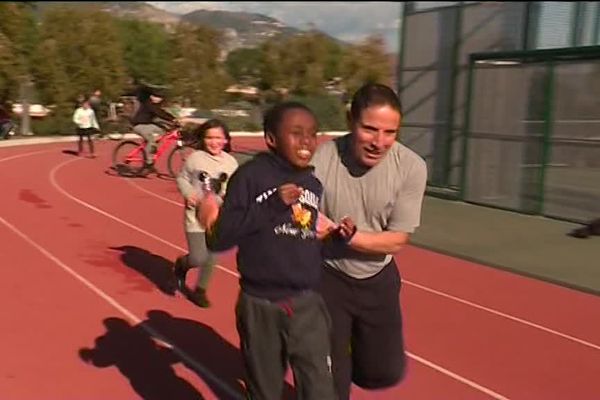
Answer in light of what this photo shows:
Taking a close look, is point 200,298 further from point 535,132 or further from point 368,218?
point 535,132

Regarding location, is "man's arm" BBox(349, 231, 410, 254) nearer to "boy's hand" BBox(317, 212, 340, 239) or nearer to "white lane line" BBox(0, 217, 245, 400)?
"boy's hand" BBox(317, 212, 340, 239)

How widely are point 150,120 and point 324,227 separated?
43.3 ft

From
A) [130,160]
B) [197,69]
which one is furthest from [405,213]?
[197,69]

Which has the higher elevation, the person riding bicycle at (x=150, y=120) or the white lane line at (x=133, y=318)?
the person riding bicycle at (x=150, y=120)

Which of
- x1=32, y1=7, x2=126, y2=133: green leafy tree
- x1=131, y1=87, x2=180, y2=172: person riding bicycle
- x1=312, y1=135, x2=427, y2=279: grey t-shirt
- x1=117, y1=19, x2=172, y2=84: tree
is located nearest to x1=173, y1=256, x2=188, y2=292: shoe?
x1=312, y1=135, x2=427, y2=279: grey t-shirt

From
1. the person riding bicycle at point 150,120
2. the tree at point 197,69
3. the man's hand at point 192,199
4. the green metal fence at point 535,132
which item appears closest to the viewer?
the man's hand at point 192,199

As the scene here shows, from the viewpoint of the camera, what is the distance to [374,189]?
3344mm

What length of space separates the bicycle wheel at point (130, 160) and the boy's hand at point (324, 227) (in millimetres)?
13581

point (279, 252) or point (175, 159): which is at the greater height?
point (279, 252)

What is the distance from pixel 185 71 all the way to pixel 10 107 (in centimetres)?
1804

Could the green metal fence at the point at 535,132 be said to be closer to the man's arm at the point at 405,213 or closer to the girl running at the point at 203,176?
the girl running at the point at 203,176

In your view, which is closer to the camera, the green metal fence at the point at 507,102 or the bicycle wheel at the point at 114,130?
the green metal fence at the point at 507,102

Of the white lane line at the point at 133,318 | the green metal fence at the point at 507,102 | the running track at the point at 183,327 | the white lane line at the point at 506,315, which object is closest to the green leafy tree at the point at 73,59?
the green metal fence at the point at 507,102

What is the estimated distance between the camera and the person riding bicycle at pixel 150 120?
605 inches
